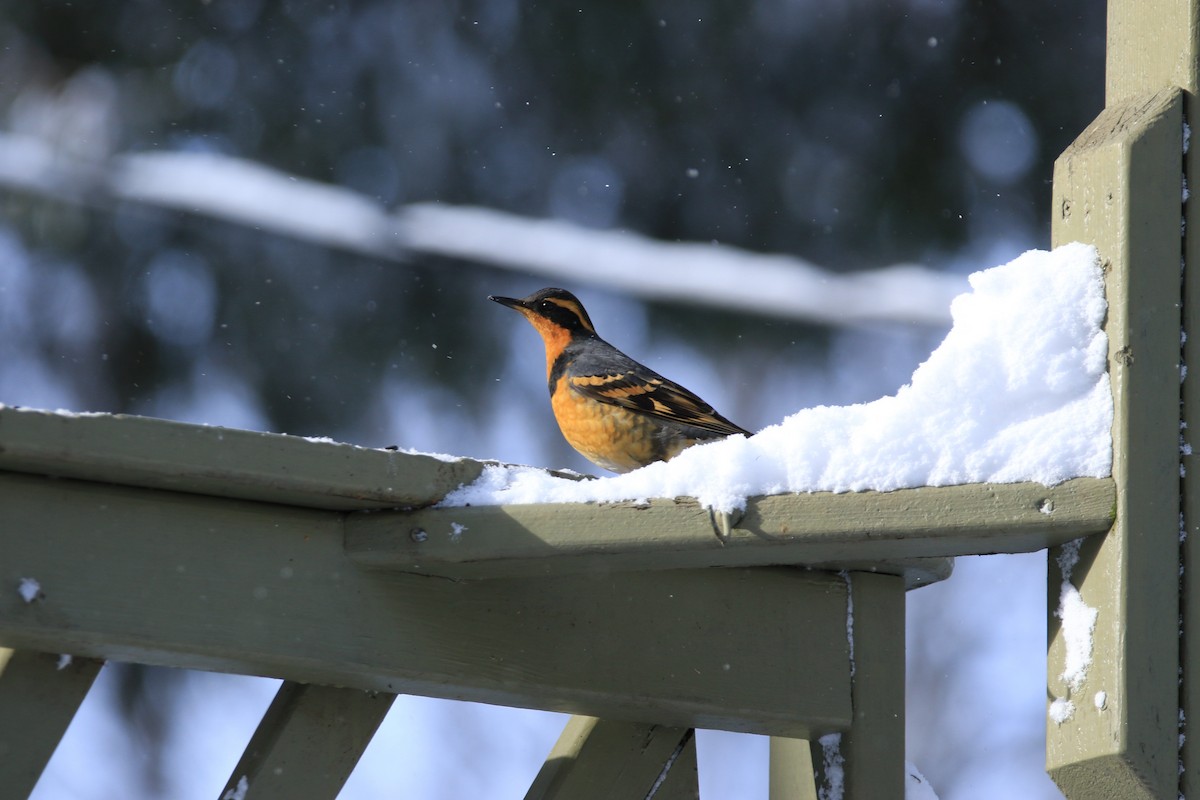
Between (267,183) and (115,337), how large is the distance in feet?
2.48

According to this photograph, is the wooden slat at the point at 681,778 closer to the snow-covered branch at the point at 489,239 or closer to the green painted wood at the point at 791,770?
the green painted wood at the point at 791,770

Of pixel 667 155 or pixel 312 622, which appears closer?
pixel 312 622

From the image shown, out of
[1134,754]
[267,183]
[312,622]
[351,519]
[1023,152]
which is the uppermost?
[1023,152]

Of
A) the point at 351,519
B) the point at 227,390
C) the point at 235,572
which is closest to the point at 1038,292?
the point at 351,519

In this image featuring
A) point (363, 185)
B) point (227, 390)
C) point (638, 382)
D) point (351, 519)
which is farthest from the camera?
point (363, 185)

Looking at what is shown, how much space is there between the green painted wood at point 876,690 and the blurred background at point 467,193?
2581 millimetres

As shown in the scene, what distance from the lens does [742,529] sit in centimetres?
187

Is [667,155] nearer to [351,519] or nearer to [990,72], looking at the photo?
[990,72]

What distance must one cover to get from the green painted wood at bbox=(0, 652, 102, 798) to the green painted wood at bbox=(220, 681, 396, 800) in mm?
262

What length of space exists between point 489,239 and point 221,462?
376 cm

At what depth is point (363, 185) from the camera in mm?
5348

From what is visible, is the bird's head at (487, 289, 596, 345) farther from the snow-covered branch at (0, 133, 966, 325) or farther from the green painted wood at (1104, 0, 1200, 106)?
the green painted wood at (1104, 0, 1200, 106)

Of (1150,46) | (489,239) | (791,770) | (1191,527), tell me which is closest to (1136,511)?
(1191,527)

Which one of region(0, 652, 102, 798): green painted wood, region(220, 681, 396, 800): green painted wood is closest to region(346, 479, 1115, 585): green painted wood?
region(220, 681, 396, 800): green painted wood
